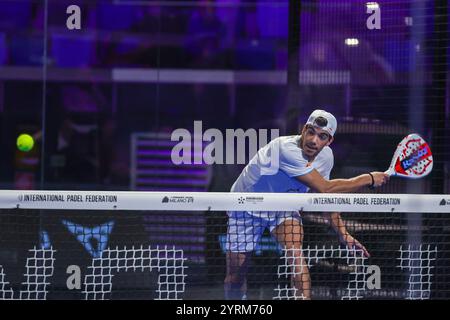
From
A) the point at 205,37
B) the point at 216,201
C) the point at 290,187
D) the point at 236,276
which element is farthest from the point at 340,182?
the point at 205,37

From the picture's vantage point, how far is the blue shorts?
7082 millimetres

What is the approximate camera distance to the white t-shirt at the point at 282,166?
23.4ft

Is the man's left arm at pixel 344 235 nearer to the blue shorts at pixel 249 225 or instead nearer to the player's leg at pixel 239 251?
the blue shorts at pixel 249 225

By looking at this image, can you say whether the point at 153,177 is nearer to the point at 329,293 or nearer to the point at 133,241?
the point at 133,241

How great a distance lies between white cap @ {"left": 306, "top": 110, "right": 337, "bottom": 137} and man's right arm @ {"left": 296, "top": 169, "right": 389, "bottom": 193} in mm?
351

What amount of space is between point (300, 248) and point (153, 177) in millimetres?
1551

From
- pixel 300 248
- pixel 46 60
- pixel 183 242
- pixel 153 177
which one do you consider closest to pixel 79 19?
pixel 46 60

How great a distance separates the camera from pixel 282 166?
7148 millimetres

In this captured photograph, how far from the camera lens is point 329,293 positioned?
7254 mm

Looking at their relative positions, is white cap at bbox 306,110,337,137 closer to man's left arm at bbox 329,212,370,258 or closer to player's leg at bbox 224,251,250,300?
man's left arm at bbox 329,212,370,258

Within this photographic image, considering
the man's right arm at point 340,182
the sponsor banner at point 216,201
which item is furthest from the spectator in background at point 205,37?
the sponsor banner at point 216,201
